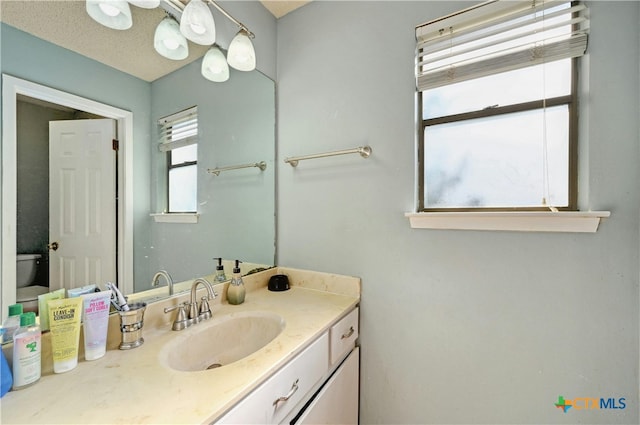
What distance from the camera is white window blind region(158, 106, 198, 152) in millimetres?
1001

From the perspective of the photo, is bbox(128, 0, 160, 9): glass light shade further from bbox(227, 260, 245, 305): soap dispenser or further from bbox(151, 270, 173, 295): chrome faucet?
bbox(227, 260, 245, 305): soap dispenser

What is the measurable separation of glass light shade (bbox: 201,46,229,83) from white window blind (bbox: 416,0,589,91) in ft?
3.00

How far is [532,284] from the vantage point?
0.92 metres

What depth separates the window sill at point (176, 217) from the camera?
0.99 meters

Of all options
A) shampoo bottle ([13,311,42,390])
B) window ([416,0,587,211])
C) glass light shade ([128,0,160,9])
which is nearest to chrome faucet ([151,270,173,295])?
shampoo bottle ([13,311,42,390])

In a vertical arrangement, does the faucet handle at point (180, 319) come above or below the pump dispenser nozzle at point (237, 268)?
below

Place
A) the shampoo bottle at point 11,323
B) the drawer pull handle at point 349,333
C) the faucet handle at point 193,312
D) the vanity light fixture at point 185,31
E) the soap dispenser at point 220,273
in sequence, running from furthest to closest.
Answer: the soap dispenser at point 220,273 → the drawer pull handle at point 349,333 → the faucet handle at point 193,312 → the vanity light fixture at point 185,31 → the shampoo bottle at point 11,323

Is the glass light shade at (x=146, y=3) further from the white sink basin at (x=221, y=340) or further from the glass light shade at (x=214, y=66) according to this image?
the white sink basin at (x=221, y=340)

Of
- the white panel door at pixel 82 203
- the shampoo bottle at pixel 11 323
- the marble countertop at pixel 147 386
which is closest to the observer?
the marble countertop at pixel 147 386

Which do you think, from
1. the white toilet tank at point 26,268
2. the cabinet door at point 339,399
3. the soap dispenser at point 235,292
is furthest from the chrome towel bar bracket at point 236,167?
the cabinet door at point 339,399

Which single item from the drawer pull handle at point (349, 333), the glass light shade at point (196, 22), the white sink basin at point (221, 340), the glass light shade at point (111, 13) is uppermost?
the glass light shade at point (196, 22)

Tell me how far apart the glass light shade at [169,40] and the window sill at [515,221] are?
1.19 meters

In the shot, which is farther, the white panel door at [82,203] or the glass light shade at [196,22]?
the glass light shade at [196,22]

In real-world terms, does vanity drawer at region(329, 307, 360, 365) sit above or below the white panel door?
below
